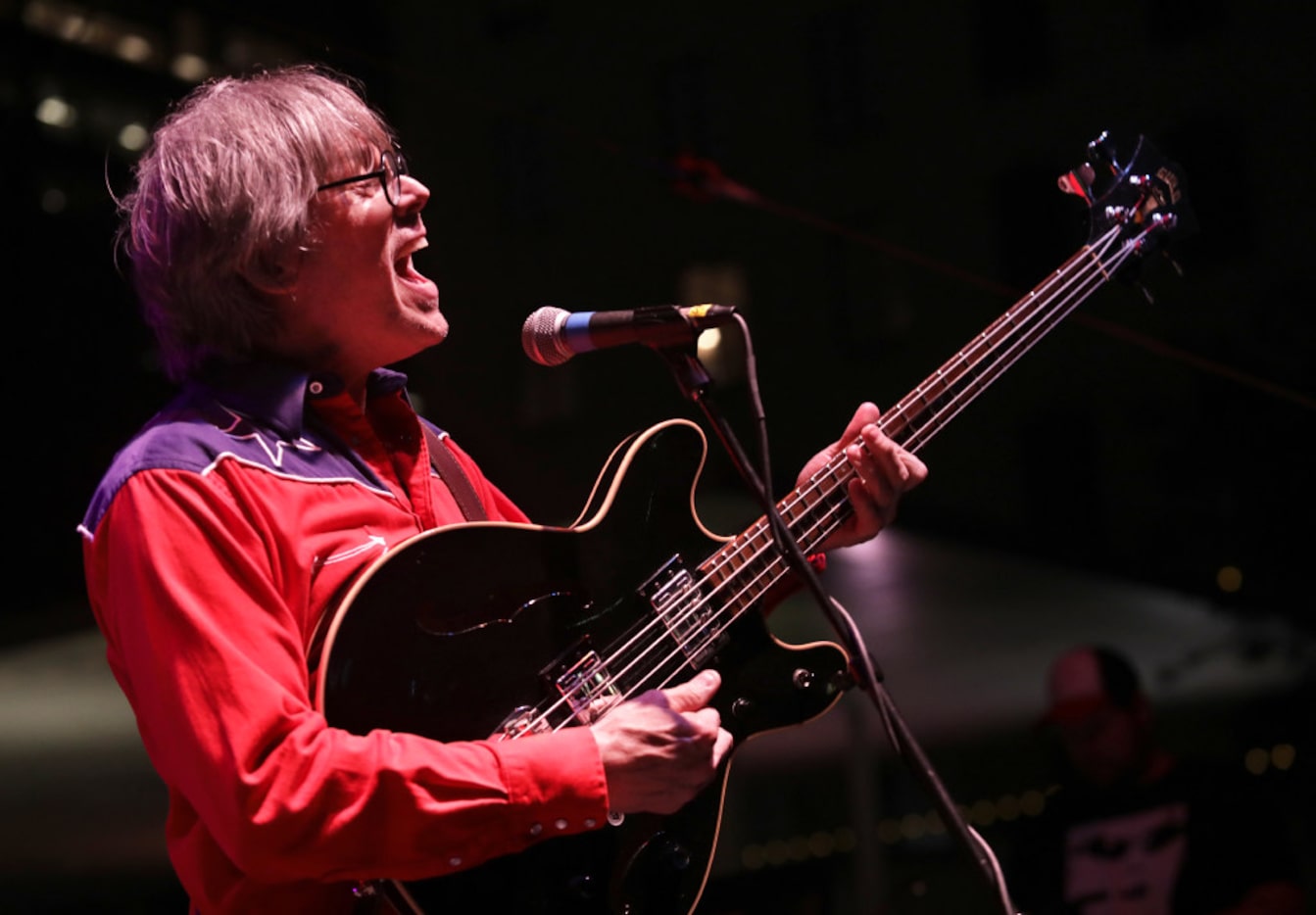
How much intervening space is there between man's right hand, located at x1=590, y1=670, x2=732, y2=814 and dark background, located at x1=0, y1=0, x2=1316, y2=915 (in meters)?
1.25

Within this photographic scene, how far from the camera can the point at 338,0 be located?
4352 mm

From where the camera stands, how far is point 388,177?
6.58 feet

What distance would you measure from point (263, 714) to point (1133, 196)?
66.5 inches

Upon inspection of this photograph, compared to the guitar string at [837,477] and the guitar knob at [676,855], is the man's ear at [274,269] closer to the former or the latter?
the guitar string at [837,477]

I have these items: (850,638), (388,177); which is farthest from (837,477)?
(388,177)

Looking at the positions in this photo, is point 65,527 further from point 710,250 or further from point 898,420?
point 710,250

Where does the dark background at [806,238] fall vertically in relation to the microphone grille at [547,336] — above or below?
below

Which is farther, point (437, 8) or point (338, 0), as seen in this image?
point (437, 8)

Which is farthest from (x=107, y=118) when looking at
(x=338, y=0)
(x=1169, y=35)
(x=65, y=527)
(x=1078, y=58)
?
(x=1078, y=58)

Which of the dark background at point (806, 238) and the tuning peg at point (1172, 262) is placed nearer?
the tuning peg at point (1172, 262)

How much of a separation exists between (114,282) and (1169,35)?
8365 mm

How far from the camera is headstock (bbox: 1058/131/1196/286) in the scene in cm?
226

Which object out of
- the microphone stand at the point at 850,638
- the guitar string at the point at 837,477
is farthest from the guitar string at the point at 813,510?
the microphone stand at the point at 850,638

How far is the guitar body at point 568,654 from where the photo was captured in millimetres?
1630
